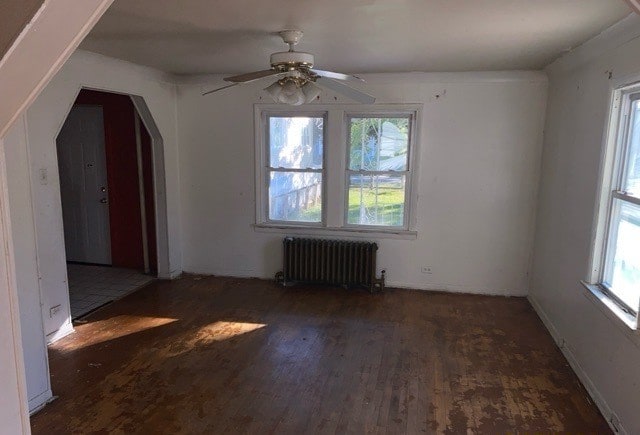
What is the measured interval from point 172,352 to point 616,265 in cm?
332

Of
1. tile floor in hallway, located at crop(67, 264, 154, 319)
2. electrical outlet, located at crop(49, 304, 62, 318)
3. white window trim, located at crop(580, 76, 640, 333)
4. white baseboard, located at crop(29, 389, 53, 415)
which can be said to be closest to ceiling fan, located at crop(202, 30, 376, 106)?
Answer: white window trim, located at crop(580, 76, 640, 333)

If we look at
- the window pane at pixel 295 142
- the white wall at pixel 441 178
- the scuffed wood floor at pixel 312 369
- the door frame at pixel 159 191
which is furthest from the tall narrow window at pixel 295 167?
the door frame at pixel 159 191

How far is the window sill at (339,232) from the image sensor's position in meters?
5.11

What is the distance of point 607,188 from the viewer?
300cm

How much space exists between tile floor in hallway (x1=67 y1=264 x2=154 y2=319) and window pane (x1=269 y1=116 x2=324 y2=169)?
7.20 feet

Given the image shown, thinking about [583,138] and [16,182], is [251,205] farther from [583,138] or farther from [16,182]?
[583,138]

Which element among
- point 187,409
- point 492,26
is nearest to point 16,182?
point 187,409

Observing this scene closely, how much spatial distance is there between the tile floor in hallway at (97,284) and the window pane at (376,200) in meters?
2.65

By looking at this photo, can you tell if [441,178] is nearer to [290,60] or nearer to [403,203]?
[403,203]

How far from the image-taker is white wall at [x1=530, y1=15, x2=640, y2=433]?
263 cm

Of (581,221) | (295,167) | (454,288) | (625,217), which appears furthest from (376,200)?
(625,217)

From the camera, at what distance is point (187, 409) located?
2838 mm

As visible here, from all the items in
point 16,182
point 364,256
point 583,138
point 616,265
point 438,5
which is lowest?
point 364,256

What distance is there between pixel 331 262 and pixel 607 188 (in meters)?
2.87
